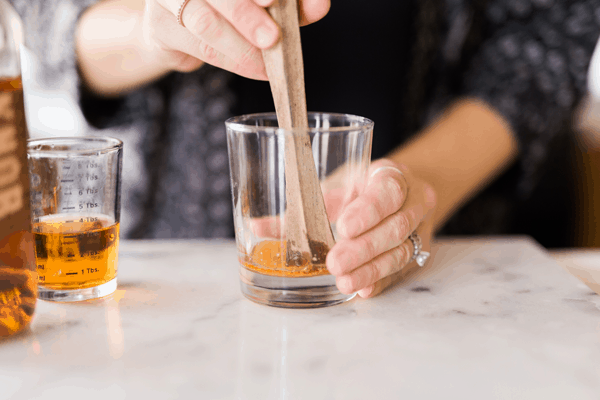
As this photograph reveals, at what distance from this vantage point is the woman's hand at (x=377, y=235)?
19.1 inches

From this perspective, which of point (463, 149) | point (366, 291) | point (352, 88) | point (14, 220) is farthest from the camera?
point (352, 88)

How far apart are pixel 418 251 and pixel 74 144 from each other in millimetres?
371

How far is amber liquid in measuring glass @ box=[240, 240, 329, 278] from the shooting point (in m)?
0.48

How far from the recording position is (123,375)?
38 centimetres

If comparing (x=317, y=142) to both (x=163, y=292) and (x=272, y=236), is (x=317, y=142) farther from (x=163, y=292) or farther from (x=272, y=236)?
(x=163, y=292)

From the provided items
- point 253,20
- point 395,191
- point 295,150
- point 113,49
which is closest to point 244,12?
point 253,20

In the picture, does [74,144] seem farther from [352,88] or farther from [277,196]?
[352,88]

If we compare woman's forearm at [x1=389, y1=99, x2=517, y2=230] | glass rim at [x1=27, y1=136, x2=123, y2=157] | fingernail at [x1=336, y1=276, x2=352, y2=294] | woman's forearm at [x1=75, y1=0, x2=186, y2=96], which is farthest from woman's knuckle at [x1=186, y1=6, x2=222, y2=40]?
woman's forearm at [x1=389, y1=99, x2=517, y2=230]

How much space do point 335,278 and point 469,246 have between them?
0.29m

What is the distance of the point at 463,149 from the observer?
0.97 m

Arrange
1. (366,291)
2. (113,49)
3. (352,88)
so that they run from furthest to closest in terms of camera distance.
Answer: (352,88), (113,49), (366,291)

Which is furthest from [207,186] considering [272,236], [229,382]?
[229,382]

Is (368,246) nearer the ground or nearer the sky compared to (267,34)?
nearer the ground

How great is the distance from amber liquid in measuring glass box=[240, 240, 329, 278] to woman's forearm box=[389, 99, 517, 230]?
17.3 inches
